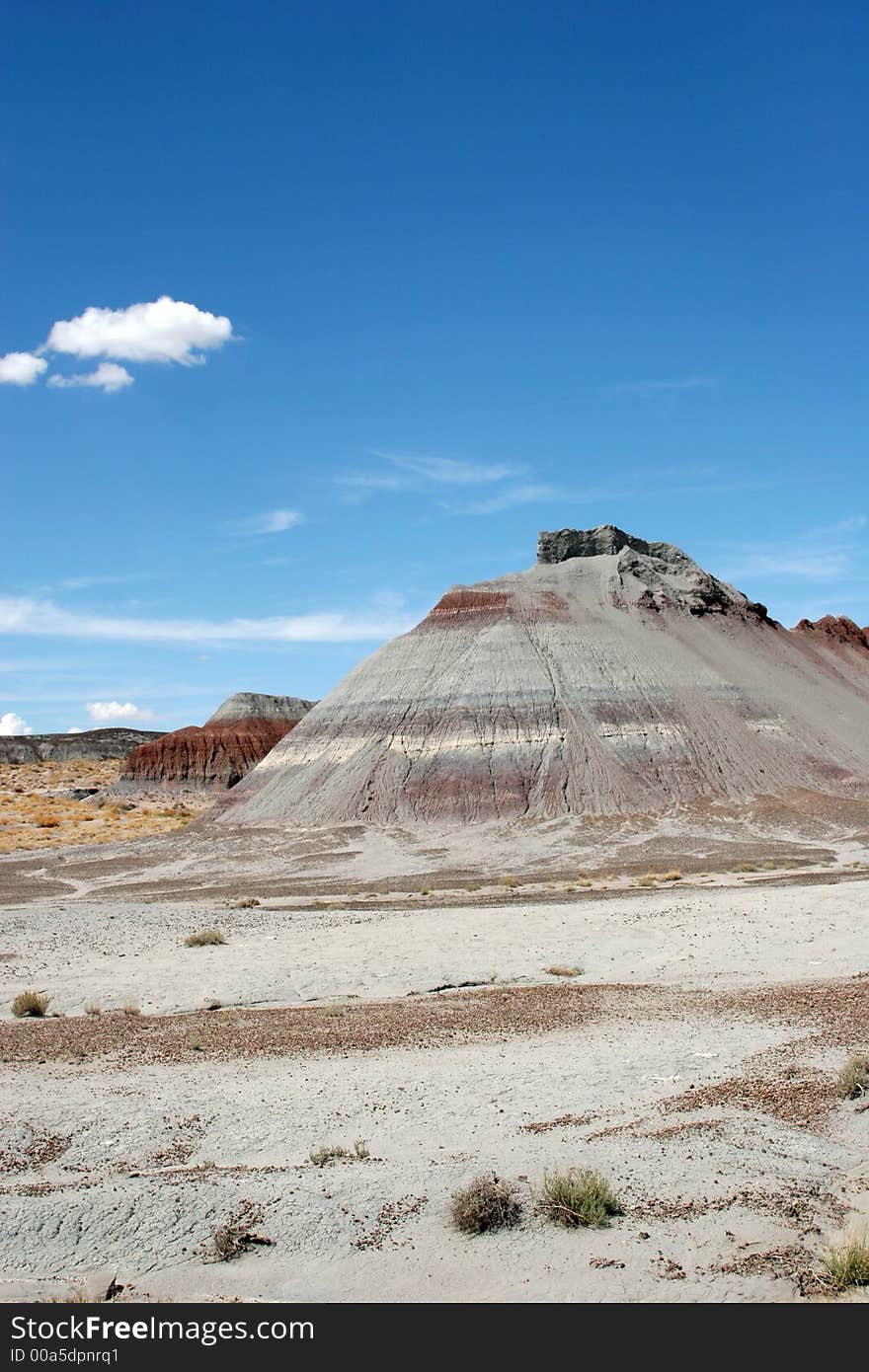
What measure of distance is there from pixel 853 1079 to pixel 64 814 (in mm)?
76482

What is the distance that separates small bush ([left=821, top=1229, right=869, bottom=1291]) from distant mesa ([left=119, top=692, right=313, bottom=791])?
10215 centimetres

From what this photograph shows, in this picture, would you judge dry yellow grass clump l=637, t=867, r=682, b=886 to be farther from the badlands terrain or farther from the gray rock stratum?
the gray rock stratum

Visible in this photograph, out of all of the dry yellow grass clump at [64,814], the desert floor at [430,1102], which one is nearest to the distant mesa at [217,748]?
the dry yellow grass clump at [64,814]

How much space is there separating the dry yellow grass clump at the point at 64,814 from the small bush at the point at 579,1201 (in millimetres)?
56467

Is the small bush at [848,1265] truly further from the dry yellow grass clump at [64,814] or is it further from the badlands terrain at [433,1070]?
the dry yellow grass clump at [64,814]

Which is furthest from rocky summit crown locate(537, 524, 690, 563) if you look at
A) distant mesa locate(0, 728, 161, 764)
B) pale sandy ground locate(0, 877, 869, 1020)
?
distant mesa locate(0, 728, 161, 764)

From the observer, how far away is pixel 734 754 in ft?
205

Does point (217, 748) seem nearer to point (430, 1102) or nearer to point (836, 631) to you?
point (836, 631)

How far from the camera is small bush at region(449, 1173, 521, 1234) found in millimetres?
7918

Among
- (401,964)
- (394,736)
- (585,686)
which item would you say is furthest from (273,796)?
(401,964)

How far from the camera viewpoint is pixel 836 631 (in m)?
90.4
